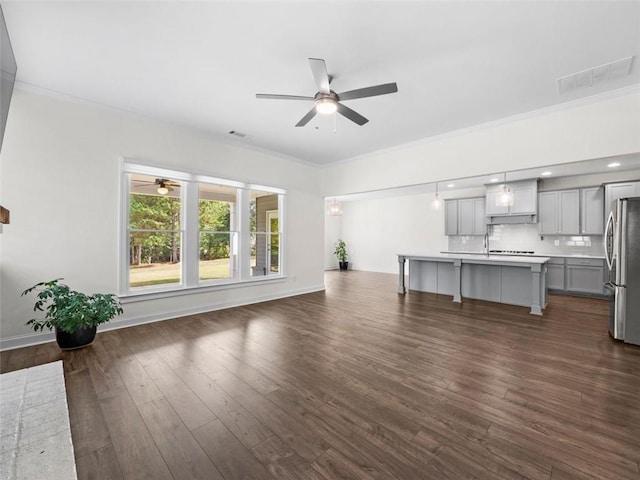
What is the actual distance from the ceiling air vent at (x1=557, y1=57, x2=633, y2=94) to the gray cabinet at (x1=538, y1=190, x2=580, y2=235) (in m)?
3.96

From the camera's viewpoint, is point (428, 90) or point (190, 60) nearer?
point (190, 60)

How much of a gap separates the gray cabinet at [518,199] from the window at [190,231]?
5.25 meters

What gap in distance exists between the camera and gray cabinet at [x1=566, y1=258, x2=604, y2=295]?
5703 mm

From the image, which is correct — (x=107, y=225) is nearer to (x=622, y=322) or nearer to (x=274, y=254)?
(x=274, y=254)

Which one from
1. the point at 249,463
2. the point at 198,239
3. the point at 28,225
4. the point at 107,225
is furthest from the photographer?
the point at 198,239

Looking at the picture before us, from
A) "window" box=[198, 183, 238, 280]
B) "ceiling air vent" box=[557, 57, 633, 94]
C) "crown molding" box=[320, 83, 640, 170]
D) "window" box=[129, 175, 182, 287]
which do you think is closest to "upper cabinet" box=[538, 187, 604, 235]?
"crown molding" box=[320, 83, 640, 170]

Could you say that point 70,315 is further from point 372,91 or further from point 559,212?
point 559,212

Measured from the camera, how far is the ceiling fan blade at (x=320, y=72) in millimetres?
2239

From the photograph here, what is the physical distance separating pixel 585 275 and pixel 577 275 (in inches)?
5.0

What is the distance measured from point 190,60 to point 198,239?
2.70 m

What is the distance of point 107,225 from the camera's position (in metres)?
3.70

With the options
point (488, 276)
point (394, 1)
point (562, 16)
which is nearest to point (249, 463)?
point (394, 1)

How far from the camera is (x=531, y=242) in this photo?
684cm

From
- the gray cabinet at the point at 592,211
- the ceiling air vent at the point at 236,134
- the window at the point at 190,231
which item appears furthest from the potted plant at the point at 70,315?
the gray cabinet at the point at 592,211
